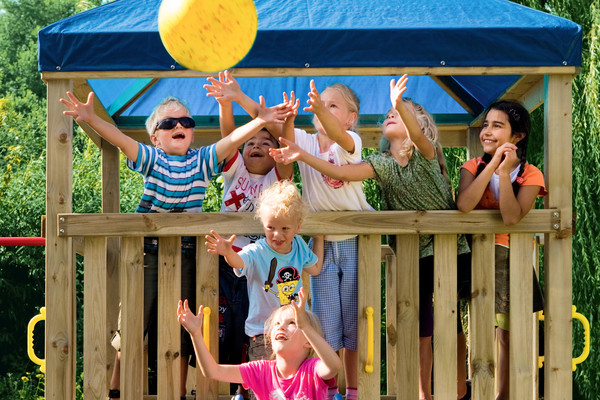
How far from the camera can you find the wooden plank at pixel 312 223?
457 centimetres

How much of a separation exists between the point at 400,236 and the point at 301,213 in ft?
1.91

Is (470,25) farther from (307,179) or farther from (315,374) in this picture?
(315,374)

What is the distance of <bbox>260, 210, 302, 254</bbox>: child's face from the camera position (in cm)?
446

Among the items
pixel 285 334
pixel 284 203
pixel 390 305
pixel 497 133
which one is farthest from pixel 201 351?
pixel 390 305

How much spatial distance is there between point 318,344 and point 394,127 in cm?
140

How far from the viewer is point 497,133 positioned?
509cm

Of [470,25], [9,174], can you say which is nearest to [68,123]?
[470,25]

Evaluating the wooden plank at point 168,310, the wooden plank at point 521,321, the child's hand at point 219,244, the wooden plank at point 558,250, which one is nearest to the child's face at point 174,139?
the wooden plank at point 168,310

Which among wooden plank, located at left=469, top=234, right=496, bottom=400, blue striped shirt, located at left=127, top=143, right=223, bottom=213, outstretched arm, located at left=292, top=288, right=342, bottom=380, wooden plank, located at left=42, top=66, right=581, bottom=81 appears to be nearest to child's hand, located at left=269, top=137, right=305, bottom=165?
wooden plank, located at left=42, top=66, right=581, bottom=81

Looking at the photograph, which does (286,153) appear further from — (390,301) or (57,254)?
(390,301)

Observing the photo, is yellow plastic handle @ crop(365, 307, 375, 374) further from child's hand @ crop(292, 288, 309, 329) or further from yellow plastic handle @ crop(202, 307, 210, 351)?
yellow plastic handle @ crop(202, 307, 210, 351)

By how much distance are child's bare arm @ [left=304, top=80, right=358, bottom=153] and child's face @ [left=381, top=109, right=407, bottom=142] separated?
236 mm

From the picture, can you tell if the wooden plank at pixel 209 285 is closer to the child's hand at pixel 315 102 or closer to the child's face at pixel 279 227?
the child's face at pixel 279 227

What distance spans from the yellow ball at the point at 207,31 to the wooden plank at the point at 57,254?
2.73 ft
